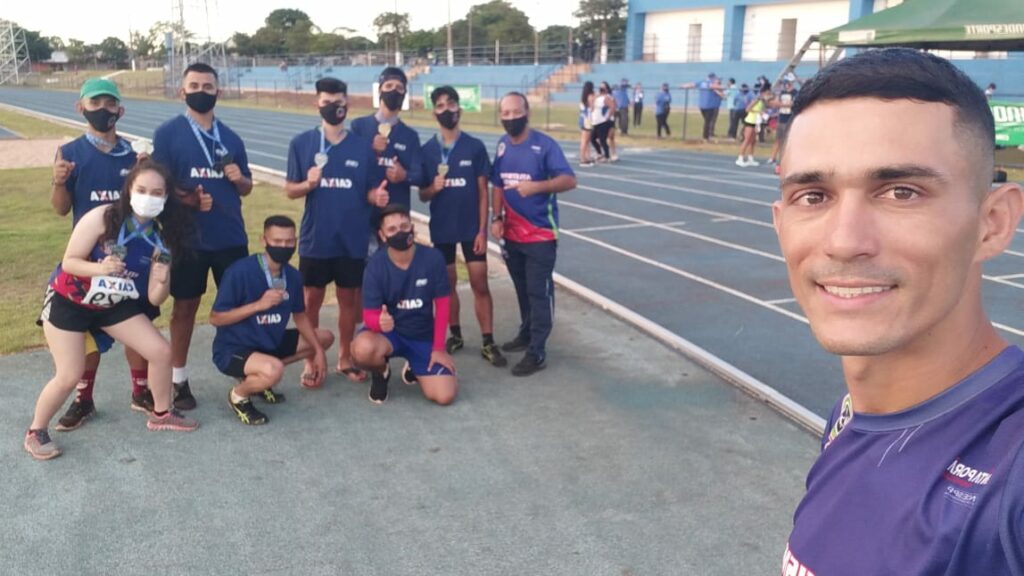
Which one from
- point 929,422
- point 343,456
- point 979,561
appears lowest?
point 343,456

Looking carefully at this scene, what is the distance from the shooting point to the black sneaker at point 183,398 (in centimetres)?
523

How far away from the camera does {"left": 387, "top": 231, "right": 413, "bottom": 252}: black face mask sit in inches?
223

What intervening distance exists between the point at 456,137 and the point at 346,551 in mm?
3771

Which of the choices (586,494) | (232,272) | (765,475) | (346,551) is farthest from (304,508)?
(765,475)

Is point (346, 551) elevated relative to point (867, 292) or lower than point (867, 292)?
lower

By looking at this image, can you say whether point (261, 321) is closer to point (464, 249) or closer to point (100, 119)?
point (100, 119)

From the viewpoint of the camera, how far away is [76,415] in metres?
4.89

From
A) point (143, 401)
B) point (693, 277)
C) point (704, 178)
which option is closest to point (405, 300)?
point (143, 401)

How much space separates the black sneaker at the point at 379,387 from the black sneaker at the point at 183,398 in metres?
1.10

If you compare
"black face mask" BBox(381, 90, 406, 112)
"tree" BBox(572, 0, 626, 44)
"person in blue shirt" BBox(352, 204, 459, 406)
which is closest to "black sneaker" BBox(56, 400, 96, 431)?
"person in blue shirt" BBox(352, 204, 459, 406)

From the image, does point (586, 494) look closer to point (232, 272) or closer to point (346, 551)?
point (346, 551)

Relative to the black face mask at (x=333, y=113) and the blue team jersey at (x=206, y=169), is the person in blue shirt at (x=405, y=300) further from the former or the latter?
the blue team jersey at (x=206, y=169)

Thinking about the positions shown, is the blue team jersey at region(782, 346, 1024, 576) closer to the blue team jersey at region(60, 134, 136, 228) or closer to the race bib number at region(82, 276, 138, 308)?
the race bib number at region(82, 276, 138, 308)

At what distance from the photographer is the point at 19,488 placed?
163 inches
